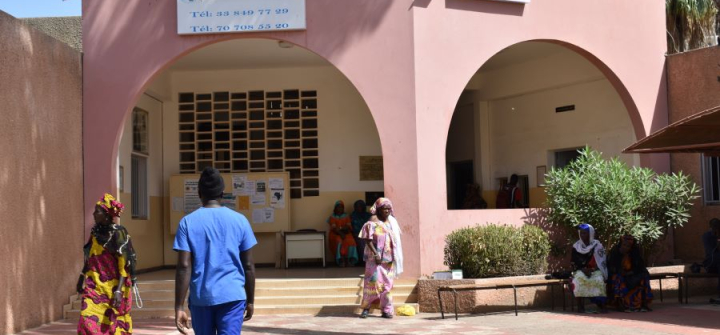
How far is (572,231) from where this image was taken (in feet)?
44.7

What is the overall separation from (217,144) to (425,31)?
18.7 feet

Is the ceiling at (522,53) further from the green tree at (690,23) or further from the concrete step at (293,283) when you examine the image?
the concrete step at (293,283)

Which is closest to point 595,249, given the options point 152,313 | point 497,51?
point 497,51

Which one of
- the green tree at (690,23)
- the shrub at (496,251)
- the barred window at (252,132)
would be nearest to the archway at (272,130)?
the barred window at (252,132)

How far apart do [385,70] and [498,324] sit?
4.15 meters

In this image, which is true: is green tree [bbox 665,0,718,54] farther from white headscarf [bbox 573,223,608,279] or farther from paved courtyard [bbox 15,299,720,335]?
paved courtyard [bbox 15,299,720,335]

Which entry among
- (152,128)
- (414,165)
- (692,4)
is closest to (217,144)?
(152,128)

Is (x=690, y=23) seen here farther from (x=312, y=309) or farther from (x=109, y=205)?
(x=109, y=205)

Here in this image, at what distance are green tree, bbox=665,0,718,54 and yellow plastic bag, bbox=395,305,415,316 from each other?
11196 millimetres

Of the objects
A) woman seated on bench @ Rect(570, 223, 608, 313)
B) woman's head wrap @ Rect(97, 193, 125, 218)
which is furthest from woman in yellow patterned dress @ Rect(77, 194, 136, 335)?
woman seated on bench @ Rect(570, 223, 608, 313)

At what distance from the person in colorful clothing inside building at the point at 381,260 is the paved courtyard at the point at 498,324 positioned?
0.74 feet

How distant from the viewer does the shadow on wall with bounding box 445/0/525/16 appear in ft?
44.6

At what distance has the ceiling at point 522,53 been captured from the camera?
16.0 m

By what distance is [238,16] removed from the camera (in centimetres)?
1323
